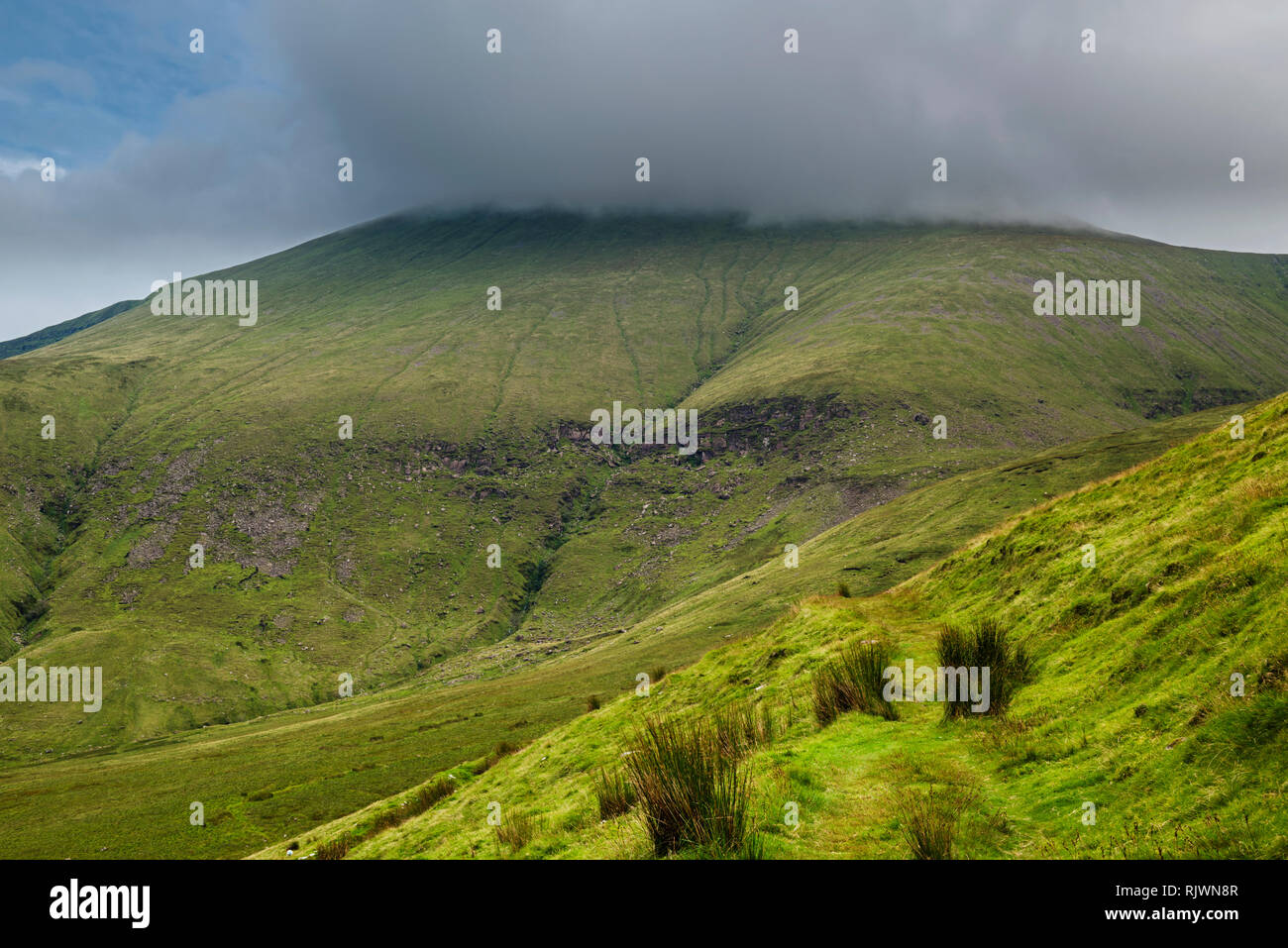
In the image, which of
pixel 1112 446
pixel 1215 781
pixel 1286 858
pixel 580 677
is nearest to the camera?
pixel 1286 858

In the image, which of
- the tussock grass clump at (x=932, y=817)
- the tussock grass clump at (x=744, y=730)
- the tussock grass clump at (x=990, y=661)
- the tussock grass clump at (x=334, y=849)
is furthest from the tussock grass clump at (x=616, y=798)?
the tussock grass clump at (x=334, y=849)

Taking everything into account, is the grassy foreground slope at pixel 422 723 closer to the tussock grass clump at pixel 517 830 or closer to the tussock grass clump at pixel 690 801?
the tussock grass clump at pixel 517 830

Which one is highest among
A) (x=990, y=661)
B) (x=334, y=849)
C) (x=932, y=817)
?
(x=990, y=661)

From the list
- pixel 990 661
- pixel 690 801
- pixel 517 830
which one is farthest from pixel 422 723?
pixel 690 801

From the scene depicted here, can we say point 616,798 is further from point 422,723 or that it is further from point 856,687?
point 422,723

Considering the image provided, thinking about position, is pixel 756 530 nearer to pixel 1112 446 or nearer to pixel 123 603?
pixel 1112 446
